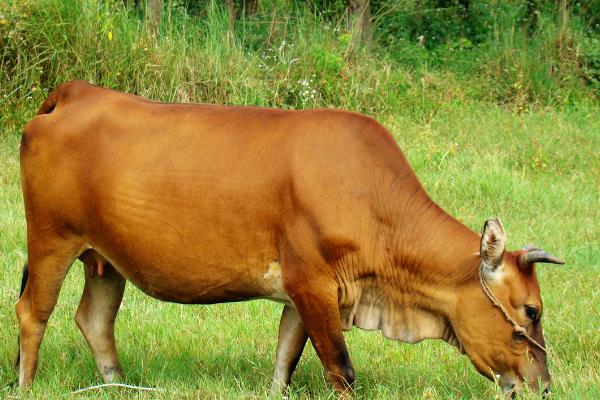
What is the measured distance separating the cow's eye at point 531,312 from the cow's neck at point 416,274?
274 millimetres

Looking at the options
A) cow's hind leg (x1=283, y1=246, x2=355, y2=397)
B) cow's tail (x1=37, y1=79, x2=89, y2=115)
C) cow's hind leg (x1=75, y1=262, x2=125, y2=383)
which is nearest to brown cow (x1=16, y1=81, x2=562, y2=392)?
cow's hind leg (x1=283, y1=246, x2=355, y2=397)

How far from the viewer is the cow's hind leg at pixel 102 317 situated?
5621 mm

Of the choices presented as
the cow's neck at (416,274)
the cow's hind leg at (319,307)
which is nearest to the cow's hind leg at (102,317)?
the cow's hind leg at (319,307)

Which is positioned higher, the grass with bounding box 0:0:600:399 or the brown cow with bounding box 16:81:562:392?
the brown cow with bounding box 16:81:562:392

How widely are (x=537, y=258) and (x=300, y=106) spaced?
6638 mm

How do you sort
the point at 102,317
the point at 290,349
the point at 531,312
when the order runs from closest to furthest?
the point at 531,312, the point at 290,349, the point at 102,317

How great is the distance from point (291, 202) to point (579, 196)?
15.8 ft

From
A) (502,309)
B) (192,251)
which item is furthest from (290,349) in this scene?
(502,309)

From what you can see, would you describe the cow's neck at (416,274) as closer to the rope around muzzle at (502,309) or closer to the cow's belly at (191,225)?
the rope around muzzle at (502,309)

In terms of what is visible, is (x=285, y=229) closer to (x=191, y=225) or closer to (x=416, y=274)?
(x=191, y=225)

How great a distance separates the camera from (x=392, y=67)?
12.4 m

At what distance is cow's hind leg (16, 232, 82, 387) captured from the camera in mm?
5328

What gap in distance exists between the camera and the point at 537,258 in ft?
15.4

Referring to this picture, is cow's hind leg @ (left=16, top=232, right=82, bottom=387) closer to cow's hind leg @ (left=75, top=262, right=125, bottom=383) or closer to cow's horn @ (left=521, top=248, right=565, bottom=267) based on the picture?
cow's hind leg @ (left=75, top=262, right=125, bottom=383)
